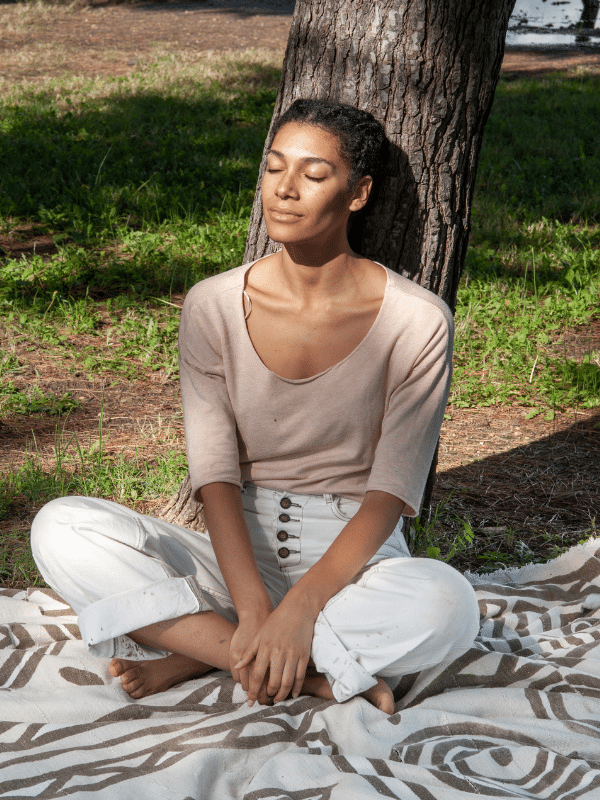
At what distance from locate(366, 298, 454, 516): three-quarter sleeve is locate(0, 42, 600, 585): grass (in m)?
0.86

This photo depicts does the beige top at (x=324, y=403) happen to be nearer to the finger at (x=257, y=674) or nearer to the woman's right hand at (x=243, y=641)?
the woman's right hand at (x=243, y=641)

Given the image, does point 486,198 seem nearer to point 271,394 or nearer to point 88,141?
point 88,141

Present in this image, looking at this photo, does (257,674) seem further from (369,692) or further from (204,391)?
(204,391)

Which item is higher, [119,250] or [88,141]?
[88,141]

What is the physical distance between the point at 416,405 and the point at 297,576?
66 cm

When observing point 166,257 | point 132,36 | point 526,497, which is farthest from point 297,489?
point 132,36

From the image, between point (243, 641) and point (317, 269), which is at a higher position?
point (317, 269)

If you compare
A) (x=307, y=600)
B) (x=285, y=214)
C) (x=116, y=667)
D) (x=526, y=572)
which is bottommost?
(x=526, y=572)

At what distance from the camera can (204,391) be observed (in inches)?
104

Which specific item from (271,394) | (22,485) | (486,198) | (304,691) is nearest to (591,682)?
(304,691)

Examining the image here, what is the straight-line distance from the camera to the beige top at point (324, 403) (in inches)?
99.9

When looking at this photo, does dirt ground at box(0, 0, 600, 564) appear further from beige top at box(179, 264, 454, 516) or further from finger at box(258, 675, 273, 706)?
finger at box(258, 675, 273, 706)

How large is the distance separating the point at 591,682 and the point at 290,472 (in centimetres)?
113

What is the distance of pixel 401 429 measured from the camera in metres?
2.51
